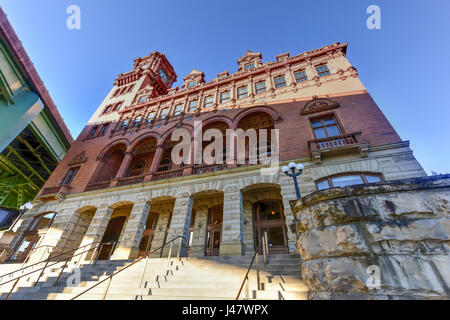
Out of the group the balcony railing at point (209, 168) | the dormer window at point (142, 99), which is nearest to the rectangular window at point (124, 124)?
the dormer window at point (142, 99)

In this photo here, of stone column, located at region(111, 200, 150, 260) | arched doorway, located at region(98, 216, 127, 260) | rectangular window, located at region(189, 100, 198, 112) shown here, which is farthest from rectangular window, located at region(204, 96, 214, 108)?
arched doorway, located at region(98, 216, 127, 260)

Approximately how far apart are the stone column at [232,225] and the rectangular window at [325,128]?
669 centimetres

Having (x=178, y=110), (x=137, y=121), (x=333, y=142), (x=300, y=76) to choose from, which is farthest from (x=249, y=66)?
(x=333, y=142)

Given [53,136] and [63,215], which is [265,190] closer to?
[63,215]

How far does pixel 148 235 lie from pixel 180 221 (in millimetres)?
5030

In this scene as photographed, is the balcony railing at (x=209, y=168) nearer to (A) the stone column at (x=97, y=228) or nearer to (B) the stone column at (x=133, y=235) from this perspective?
(B) the stone column at (x=133, y=235)

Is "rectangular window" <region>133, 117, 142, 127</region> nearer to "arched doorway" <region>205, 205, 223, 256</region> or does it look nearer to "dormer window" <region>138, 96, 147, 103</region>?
"dormer window" <region>138, 96, 147, 103</region>

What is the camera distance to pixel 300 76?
17375mm

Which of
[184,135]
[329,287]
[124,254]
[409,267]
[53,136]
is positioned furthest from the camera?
[53,136]

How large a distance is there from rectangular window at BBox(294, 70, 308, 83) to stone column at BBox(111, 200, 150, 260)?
54.4ft

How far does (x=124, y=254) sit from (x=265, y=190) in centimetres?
973

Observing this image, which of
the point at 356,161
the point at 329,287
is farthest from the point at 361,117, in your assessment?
the point at 329,287

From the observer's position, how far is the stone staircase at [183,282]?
521 centimetres

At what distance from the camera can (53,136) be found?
22.2 metres
